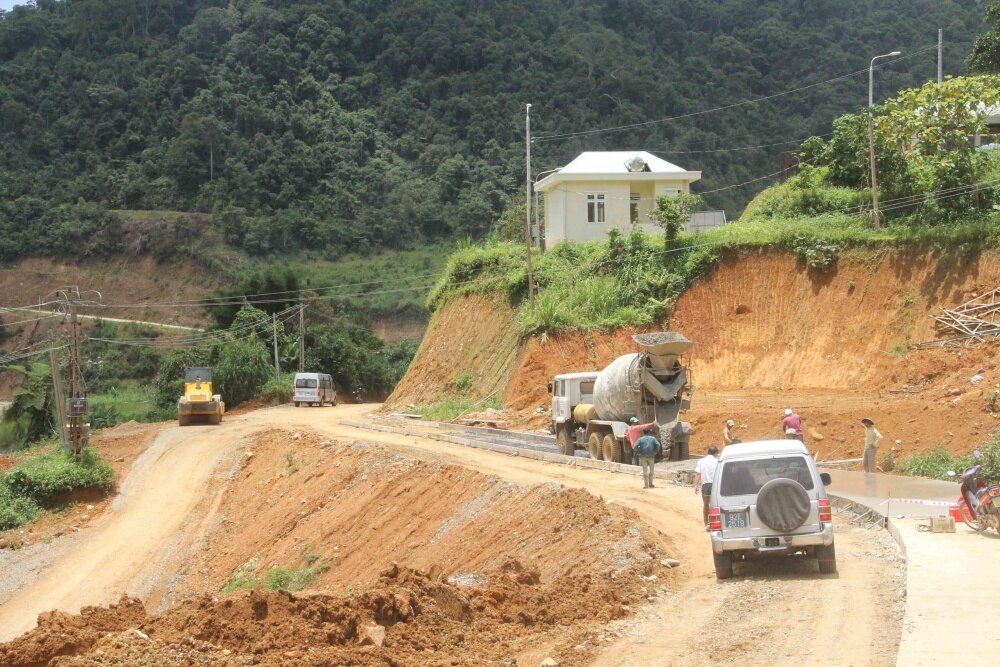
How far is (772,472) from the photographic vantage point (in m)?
15.5

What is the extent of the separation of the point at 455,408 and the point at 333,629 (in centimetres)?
3566

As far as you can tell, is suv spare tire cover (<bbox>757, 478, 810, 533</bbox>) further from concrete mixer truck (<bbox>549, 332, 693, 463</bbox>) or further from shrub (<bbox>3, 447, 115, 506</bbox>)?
shrub (<bbox>3, 447, 115, 506</bbox>)

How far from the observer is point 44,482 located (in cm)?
3850

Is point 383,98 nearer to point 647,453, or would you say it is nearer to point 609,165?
point 609,165

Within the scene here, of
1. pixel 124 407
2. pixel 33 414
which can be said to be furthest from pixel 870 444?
pixel 124 407

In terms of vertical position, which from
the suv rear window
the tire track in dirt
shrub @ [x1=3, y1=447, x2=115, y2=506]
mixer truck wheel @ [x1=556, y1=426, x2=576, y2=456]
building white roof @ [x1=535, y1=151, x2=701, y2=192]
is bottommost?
the tire track in dirt

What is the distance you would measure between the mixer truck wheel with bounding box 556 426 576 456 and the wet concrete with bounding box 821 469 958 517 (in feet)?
29.7

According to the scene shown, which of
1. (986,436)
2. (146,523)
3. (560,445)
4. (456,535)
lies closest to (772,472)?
(456,535)

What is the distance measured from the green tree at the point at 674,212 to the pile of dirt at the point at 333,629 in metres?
33.4

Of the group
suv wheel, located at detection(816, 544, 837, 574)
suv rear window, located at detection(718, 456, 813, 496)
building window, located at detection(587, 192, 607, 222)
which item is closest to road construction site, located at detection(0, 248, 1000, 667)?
suv wheel, located at detection(816, 544, 837, 574)

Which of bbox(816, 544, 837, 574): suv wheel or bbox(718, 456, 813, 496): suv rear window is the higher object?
bbox(718, 456, 813, 496): suv rear window

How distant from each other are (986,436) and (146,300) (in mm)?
85220

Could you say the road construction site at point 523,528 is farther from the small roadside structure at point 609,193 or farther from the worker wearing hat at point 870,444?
the small roadside structure at point 609,193

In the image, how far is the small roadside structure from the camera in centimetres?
5575
